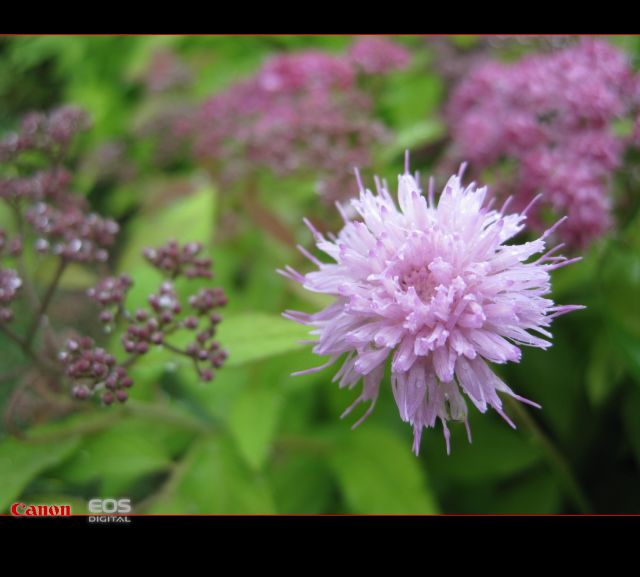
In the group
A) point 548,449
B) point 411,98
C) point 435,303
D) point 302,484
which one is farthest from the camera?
point 411,98

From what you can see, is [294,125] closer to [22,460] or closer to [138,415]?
[138,415]

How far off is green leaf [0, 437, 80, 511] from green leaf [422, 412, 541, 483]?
700mm

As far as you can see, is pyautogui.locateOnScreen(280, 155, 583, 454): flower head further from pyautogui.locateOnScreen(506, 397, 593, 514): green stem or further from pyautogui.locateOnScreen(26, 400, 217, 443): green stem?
pyautogui.locateOnScreen(26, 400, 217, 443): green stem

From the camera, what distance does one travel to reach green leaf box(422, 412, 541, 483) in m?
1.09

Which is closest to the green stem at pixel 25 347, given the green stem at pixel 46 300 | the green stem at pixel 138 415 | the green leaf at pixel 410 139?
the green stem at pixel 46 300

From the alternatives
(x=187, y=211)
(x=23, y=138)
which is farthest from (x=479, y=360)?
(x=23, y=138)

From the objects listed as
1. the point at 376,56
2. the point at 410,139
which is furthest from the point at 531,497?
the point at 376,56

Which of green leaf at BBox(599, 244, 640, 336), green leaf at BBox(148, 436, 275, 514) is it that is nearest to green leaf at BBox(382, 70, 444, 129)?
green leaf at BBox(599, 244, 640, 336)

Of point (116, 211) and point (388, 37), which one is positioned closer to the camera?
point (388, 37)

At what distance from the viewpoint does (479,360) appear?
24.5 inches

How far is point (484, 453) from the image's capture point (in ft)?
3.64

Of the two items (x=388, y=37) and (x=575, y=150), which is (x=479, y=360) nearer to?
(x=575, y=150)

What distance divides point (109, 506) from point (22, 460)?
0.16m
